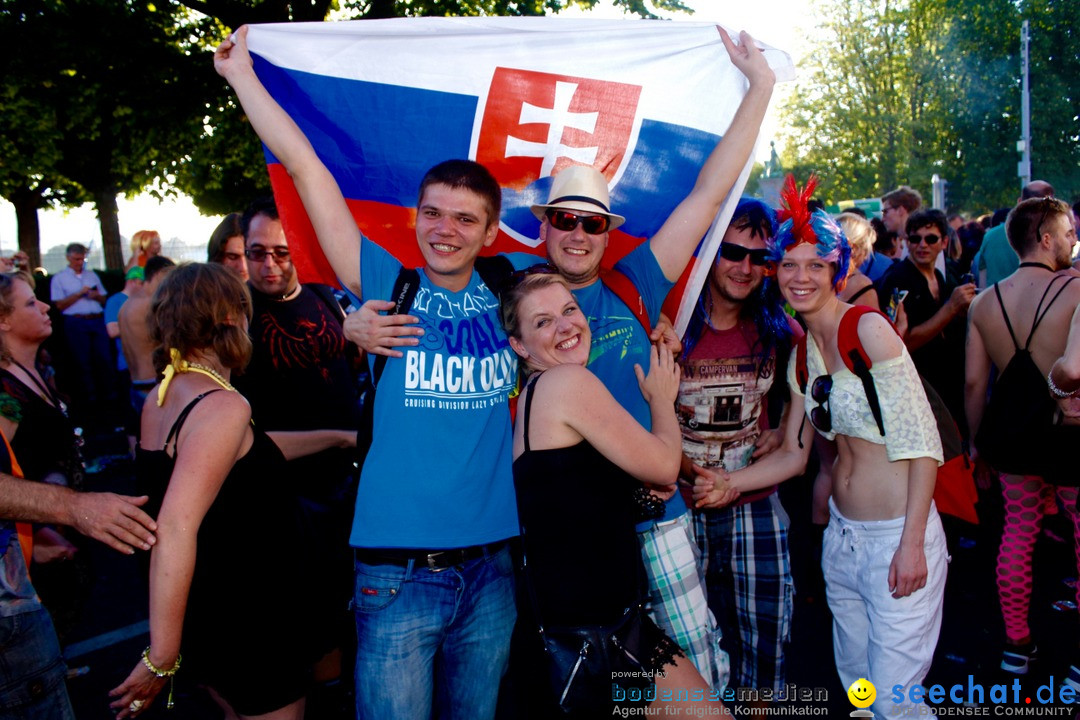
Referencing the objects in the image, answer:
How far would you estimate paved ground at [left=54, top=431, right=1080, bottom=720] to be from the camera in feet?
12.5

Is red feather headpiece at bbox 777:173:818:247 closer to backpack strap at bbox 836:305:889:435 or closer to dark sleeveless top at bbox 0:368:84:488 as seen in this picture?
backpack strap at bbox 836:305:889:435

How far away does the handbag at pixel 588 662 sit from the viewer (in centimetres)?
209

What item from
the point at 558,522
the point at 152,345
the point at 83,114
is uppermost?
the point at 83,114

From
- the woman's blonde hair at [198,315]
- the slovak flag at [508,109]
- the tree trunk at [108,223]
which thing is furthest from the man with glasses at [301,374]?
the tree trunk at [108,223]

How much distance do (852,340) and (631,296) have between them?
797 mm

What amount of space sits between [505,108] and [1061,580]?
470 cm

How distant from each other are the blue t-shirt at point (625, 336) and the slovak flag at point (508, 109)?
50 centimetres

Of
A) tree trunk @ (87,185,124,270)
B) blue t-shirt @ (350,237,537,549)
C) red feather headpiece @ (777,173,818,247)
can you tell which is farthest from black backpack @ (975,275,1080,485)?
tree trunk @ (87,185,124,270)

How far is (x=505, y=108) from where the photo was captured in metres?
3.16

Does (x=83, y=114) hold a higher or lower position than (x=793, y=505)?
higher

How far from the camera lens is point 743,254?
324 cm

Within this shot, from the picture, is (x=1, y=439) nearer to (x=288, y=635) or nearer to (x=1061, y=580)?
(x=288, y=635)

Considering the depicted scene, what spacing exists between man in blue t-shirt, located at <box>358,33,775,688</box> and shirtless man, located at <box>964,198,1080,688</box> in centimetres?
214

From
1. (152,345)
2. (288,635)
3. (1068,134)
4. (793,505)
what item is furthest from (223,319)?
(1068,134)
